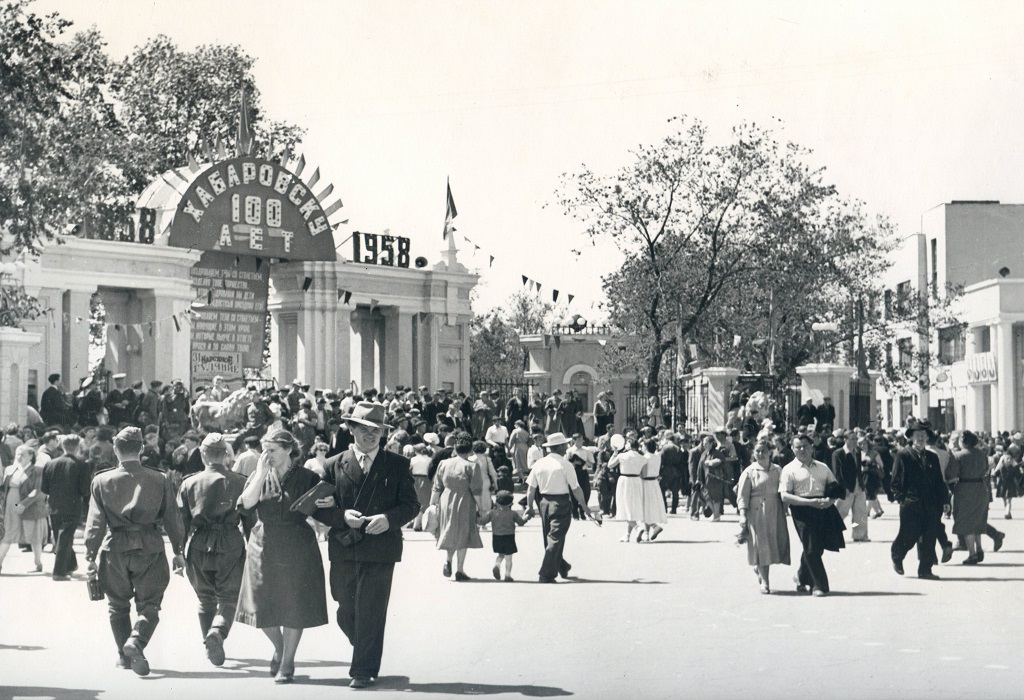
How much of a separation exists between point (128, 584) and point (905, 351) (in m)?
39.4

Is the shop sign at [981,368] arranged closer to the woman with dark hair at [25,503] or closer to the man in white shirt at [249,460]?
the man in white shirt at [249,460]

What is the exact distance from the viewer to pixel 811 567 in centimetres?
1402

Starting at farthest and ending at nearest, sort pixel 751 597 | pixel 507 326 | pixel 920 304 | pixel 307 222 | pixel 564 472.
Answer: pixel 507 326 < pixel 920 304 < pixel 307 222 < pixel 564 472 < pixel 751 597

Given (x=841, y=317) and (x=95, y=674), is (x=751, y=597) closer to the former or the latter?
(x=95, y=674)

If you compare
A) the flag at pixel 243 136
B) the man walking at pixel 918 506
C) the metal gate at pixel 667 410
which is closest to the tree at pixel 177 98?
the flag at pixel 243 136

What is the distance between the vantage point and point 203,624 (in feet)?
33.2

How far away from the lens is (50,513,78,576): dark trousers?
51.2ft

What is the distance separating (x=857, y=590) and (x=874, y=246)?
98.7 feet

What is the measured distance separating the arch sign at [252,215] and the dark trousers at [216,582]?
1005 inches

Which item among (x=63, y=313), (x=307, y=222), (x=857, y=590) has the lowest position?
(x=857, y=590)

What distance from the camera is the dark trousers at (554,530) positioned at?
1542cm

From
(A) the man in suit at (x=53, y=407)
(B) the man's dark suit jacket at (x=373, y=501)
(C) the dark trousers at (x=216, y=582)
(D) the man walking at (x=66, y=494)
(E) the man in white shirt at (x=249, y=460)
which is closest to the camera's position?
(B) the man's dark suit jacket at (x=373, y=501)

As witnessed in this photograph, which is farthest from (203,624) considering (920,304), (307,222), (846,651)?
(920,304)

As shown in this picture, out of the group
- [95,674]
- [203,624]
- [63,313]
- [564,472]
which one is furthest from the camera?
[63,313]
